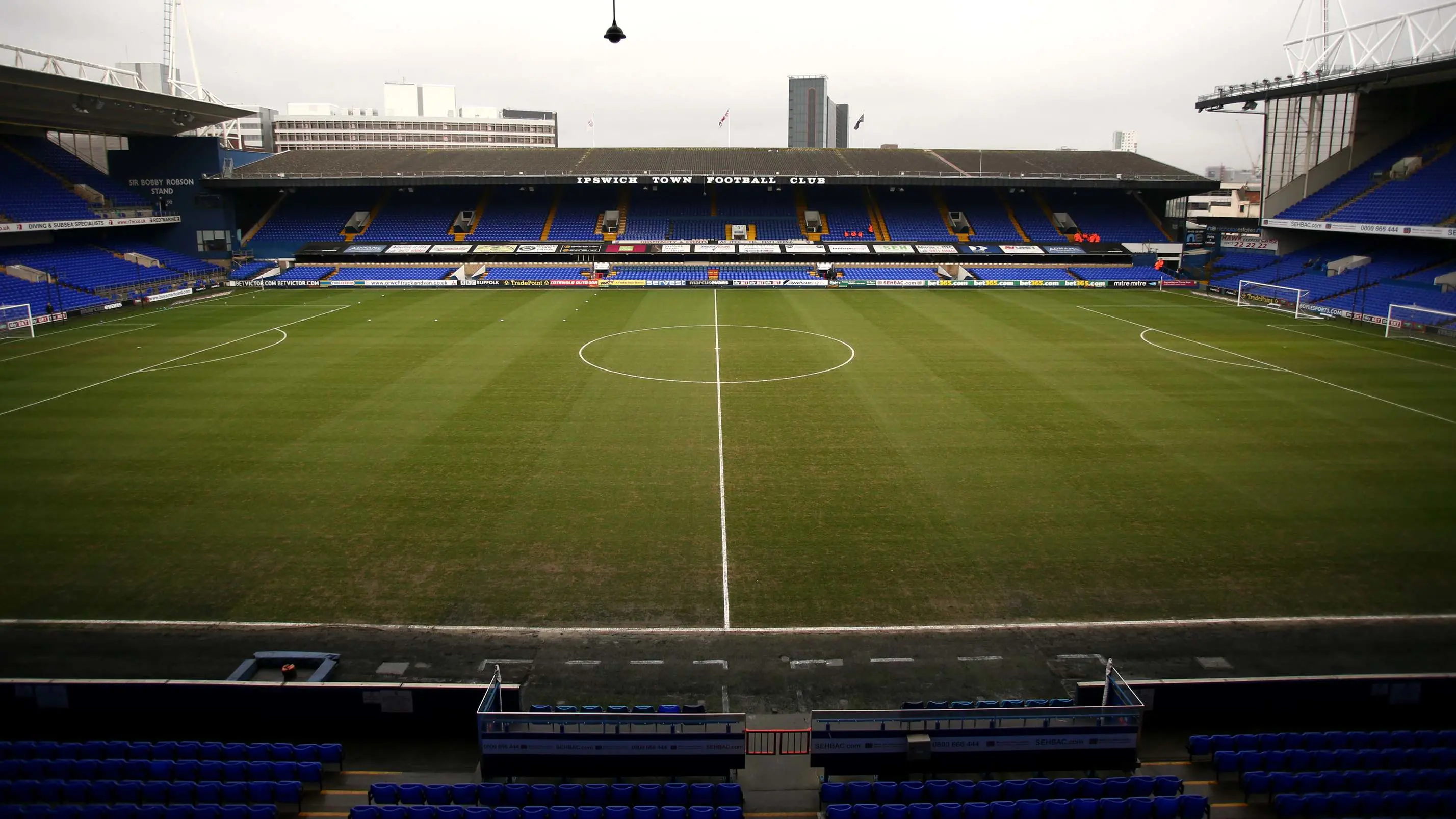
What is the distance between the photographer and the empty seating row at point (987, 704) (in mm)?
11289

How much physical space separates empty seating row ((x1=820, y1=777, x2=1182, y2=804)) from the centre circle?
22073 mm

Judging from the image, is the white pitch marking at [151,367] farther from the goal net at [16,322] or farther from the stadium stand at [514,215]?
the stadium stand at [514,215]

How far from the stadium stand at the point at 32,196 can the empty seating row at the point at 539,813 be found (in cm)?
5747

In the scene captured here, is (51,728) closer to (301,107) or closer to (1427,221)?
(1427,221)

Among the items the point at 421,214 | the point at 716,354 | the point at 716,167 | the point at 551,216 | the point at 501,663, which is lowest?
the point at 501,663

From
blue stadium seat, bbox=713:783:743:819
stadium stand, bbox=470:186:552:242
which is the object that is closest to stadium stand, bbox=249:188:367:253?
stadium stand, bbox=470:186:552:242

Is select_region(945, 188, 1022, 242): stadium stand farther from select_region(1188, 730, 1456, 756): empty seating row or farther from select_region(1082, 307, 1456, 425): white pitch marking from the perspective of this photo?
select_region(1188, 730, 1456, 756): empty seating row

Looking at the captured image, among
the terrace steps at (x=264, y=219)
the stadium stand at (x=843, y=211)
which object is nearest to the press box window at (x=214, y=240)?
the terrace steps at (x=264, y=219)

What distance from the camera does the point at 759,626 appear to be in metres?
14.7

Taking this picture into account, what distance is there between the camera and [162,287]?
2191 inches

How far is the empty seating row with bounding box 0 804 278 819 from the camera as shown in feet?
27.5

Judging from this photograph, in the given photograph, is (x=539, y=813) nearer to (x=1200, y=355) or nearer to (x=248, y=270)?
(x=1200, y=355)

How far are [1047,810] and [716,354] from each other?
2879 cm

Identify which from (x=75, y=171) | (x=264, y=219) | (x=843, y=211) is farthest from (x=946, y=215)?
(x=75, y=171)
